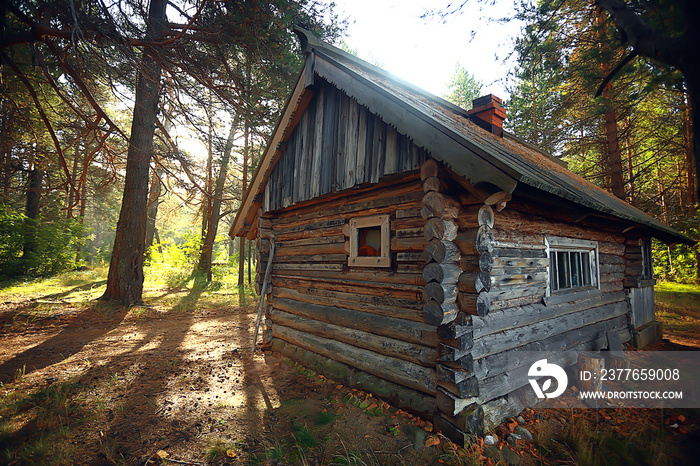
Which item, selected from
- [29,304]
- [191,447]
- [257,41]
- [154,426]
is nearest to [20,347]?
[29,304]

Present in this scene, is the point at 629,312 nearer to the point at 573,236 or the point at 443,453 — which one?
the point at 573,236

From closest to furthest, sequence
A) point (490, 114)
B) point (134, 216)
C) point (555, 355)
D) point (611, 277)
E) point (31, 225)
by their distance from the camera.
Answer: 1. point (555, 355)
2. point (490, 114)
3. point (611, 277)
4. point (134, 216)
5. point (31, 225)

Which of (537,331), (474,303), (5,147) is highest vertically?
(5,147)

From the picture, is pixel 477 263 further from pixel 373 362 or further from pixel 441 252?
pixel 373 362

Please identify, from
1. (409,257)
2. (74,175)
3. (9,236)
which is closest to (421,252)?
(409,257)

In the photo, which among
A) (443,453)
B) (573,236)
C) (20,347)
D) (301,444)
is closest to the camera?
(443,453)

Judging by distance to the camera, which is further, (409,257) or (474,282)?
(409,257)

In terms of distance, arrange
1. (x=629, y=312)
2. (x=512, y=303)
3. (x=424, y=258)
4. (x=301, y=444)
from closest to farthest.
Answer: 1. (x=301, y=444)
2. (x=424, y=258)
3. (x=512, y=303)
4. (x=629, y=312)

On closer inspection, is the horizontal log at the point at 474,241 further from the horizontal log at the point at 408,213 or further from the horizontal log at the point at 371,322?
the horizontal log at the point at 371,322

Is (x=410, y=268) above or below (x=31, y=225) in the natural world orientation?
below

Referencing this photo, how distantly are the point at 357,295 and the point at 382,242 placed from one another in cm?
116

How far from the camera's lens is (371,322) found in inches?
200

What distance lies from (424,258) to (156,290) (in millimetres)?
15374

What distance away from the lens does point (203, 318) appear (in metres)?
11.2
